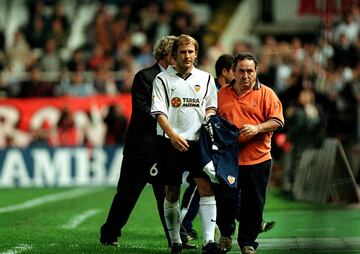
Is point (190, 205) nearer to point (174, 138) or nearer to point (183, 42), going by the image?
point (174, 138)

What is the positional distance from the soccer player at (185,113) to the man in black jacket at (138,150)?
0.76m

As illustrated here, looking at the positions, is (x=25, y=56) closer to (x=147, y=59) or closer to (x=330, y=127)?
(x=147, y=59)

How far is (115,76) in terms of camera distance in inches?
1210

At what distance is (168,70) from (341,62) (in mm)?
15651

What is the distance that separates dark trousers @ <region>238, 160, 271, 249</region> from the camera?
11.6 meters

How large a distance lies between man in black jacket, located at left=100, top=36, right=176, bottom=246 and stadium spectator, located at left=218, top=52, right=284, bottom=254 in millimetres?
955

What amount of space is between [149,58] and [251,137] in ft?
62.4

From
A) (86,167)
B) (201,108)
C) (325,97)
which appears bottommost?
(86,167)

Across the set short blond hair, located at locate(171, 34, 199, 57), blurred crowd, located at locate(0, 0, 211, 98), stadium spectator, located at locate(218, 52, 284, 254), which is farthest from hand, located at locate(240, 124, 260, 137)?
blurred crowd, located at locate(0, 0, 211, 98)

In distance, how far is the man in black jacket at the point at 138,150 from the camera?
12391mm

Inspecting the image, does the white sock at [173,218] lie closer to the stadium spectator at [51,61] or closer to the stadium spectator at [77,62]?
the stadium spectator at [77,62]

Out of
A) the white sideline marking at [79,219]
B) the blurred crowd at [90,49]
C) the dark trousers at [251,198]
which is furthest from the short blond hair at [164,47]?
the blurred crowd at [90,49]

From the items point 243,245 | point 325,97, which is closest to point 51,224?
point 243,245

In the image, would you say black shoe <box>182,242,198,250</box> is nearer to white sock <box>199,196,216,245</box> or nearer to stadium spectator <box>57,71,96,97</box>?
white sock <box>199,196,216,245</box>
